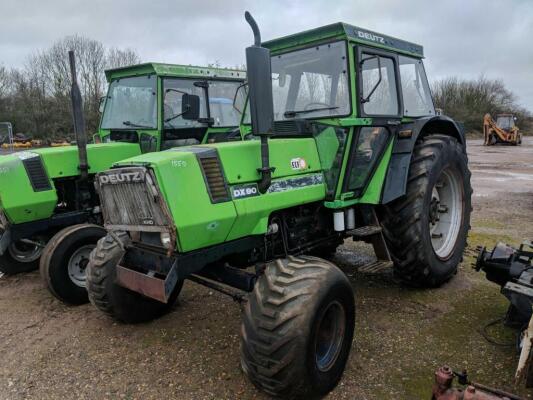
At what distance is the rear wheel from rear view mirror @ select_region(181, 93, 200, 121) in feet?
7.15

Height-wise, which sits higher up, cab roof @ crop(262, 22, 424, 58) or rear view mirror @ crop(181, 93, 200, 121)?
cab roof @ crop(262, 22, 424, 58)

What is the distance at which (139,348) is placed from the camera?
352 centimetres

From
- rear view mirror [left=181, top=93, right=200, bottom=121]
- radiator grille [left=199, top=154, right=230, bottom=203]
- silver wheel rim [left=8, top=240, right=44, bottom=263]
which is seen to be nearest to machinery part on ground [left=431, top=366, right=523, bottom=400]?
Result: radiator grille [left=199, top=154, right=230, bottom=203]

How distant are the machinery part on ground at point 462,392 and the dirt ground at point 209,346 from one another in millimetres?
629

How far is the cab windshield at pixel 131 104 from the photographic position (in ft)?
18.8

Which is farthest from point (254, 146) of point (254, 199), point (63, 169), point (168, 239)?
point (63, 169)

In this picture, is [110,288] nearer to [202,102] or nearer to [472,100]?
[202,102]

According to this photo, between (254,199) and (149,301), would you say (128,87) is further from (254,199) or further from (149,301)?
(254,199)

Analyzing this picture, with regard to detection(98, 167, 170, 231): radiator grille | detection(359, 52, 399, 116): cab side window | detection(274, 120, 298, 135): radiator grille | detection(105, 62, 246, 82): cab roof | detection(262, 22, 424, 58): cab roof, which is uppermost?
detection(105, 62, 246, 82): cab roof

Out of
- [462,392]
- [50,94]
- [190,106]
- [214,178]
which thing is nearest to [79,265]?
[190,106]

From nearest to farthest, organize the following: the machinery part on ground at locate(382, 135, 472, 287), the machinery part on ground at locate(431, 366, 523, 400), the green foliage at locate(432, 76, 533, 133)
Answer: the machinery part on ground at locate(431, 366, 523, 400) → the machinery part on ground at locate(382, 135, 472, 287) → the green foliage at locate(432, 76, 533, 133)

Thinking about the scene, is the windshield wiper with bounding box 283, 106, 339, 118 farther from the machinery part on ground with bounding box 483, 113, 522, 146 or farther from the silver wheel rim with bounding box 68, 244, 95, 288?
the machinery part on ground with bounding box 483, 113, 522, 146

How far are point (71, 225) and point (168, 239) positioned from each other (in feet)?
9.26

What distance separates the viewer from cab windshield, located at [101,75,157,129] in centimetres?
573
